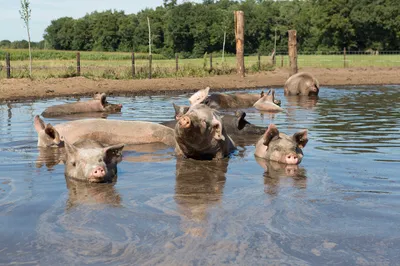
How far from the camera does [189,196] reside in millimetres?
6078

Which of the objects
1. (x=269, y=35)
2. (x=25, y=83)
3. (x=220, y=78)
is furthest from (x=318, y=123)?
(x=269, y=35)

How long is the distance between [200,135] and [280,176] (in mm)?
1202

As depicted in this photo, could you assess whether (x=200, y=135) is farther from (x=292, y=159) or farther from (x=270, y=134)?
(x=292, y=159)

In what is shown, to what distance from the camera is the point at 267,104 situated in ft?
51.0

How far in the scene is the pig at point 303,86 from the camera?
21.2 m

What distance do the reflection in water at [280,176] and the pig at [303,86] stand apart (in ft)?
44.1

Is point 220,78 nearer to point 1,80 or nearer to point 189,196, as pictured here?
point 1,80

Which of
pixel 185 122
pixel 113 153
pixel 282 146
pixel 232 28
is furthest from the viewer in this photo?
pixel 232 28

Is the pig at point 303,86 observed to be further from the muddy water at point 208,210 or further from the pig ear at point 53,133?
the pig ear at point 53,133

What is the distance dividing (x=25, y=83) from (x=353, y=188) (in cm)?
1960

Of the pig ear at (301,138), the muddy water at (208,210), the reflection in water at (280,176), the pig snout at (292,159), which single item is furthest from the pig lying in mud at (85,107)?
the pig snout at (292,159)

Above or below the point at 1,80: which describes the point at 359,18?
above

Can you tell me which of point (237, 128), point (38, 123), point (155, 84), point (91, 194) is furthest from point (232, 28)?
point (91, 194)

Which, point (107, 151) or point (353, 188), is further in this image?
point (107, 151)
